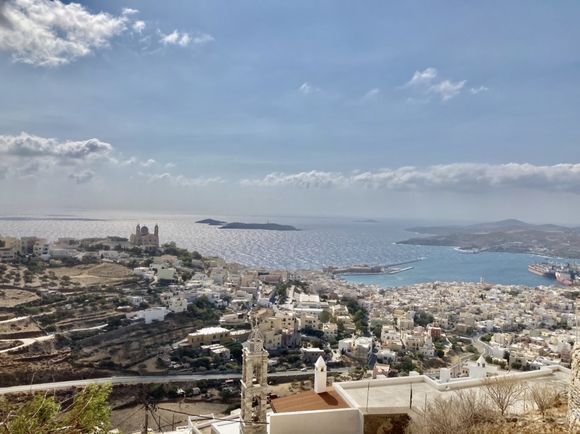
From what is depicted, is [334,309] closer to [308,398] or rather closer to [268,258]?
[308,398]

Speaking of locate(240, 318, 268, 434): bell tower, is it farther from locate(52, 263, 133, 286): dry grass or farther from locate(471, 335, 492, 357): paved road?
locate(52, 263, 133, 286): dry grass

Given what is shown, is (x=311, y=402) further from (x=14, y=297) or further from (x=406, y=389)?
(x=14, y=297)

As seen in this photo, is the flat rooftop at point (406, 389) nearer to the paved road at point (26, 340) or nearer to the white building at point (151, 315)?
the paved road at point (26, 340)

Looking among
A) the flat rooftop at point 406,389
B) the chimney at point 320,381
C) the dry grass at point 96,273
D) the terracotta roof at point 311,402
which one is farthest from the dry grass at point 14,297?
the flat rooftop at point 406,389

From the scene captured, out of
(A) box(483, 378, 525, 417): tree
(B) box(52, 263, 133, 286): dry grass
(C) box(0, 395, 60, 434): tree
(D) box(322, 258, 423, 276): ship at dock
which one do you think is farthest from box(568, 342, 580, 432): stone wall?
(D) box(322, 258, 423, 276): ship at dock

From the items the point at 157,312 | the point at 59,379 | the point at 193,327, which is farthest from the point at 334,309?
the point at 59,379

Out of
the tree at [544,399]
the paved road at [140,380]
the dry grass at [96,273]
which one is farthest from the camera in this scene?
the dry grass at [96,273]
